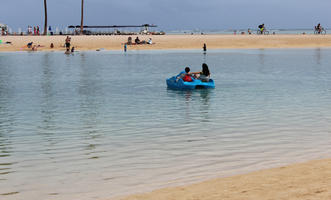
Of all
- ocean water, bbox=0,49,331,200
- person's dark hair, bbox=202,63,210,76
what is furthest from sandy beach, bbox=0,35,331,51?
person's dark hair, bbox=202,63,210,76

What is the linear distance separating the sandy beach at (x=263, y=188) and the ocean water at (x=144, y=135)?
2.12 feet

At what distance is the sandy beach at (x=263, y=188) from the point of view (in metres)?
7.41

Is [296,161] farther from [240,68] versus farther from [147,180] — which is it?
[240,68]

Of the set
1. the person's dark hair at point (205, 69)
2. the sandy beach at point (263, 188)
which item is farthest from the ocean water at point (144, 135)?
the person's dark hair at point (205, 69)

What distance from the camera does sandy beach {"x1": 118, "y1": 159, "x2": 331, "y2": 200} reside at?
7.41 metres

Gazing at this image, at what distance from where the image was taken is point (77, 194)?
328 inches

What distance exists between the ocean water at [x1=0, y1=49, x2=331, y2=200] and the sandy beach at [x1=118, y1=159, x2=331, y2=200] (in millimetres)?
646

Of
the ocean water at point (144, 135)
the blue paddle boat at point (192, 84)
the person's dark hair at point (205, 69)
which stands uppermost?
the person's dark hair at point (205, 69)

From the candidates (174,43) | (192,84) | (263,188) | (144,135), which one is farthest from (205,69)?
(174,43)

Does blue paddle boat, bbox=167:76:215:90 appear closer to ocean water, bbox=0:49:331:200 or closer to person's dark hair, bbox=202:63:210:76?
ocean water, bbox=0:49:331:200

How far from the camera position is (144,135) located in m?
13.7

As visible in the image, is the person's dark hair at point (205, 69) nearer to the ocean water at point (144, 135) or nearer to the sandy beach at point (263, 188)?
the ocean water at point (144, 135)

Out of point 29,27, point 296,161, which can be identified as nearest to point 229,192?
point 296,161

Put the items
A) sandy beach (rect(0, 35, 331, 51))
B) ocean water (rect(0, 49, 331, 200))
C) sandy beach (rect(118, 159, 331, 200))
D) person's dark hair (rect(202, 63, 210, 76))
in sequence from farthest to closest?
sandy beach (rect(0, 35, 331, 51)), person's dark hair (rect(202, 63, 210, 76)), ocean water (rect(0, 49, 331, 200)), sandy beach (rect(118, 159, 331, 200))
